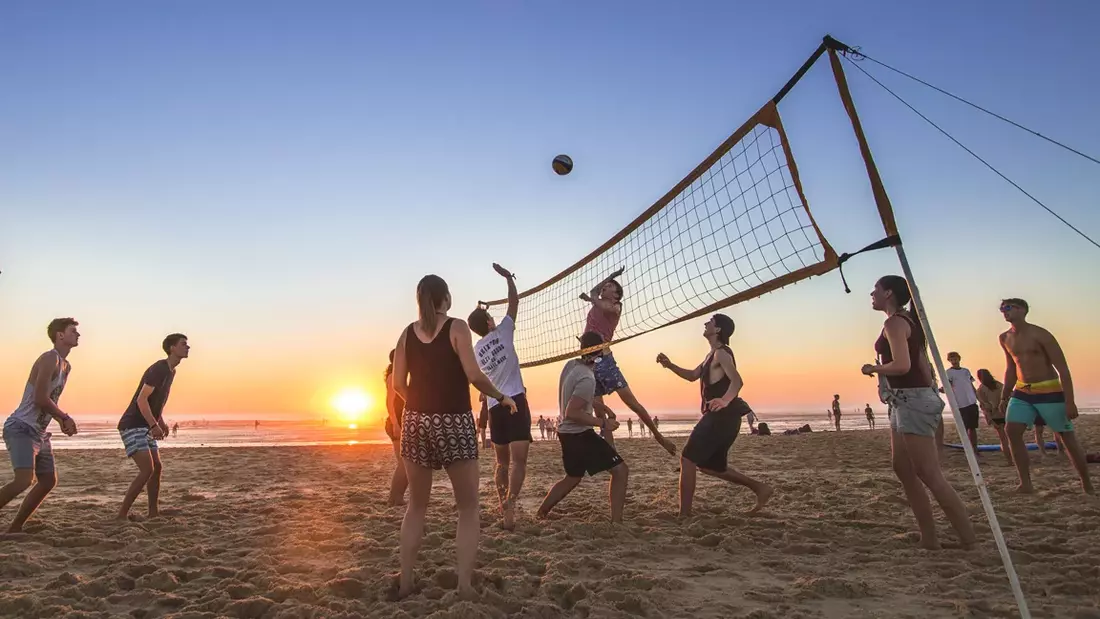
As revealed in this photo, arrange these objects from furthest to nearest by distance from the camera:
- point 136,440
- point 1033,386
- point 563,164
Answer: point 563,164 → point 1033,386 → point 136,440

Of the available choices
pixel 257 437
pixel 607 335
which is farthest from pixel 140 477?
pixel 257 437

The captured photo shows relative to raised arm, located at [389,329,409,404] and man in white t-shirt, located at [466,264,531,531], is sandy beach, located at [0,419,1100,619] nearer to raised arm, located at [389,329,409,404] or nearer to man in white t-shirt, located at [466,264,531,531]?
man in white t-shirt, located at [466,264,531,531]

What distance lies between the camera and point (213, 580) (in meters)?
3.21

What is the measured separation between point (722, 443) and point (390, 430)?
2.93 metres

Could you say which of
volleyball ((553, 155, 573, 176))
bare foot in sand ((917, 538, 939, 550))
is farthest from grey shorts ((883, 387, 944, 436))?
volleyball ((553, 155, 573, 176))

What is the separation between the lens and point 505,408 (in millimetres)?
4461

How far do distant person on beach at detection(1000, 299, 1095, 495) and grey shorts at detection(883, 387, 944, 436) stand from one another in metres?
2.36

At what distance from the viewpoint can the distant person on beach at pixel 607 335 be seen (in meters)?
5.24

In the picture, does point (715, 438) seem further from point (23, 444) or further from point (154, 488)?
point (23, 444)

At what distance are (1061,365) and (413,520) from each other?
520 cm

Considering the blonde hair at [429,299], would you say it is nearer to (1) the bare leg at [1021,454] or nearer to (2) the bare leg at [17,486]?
(2) the bare leg at [17,486]

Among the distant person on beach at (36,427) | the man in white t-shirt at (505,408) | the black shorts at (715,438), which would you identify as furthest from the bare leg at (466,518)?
the distant person on beach at (36,427)

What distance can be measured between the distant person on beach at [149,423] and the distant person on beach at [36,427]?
0.49 meters

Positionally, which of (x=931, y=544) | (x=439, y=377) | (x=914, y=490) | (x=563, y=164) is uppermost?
(x=563, y=164)
